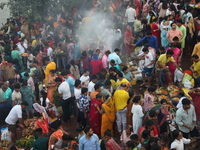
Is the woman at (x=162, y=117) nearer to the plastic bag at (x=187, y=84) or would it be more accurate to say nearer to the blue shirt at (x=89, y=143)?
the blue shirt at (x=89, y=143)

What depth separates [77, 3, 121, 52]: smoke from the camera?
12.8 meters

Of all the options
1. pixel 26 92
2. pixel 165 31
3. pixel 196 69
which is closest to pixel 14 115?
pixel 26 92

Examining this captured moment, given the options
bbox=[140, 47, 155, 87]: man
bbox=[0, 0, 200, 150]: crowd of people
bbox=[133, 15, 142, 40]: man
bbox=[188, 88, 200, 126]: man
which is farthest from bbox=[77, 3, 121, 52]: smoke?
bbox=[188, 88, 200, 126]: man

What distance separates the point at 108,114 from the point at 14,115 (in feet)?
8.29

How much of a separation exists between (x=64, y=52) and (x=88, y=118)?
4704 mm

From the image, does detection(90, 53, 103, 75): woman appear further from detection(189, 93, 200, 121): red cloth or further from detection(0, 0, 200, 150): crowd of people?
detection(189, 93, 200, 121): red cloth

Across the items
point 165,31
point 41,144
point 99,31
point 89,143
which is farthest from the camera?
point 99,31

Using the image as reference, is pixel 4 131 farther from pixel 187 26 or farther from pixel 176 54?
pixel 187 26

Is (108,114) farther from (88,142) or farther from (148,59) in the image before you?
(148,59)

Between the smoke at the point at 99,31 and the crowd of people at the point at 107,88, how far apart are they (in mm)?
52

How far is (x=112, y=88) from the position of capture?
8570 millimetres

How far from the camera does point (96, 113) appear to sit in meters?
7.86

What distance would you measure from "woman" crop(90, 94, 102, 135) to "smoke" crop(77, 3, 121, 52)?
15.0ft

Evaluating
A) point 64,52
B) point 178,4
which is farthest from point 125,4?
point 64,52
